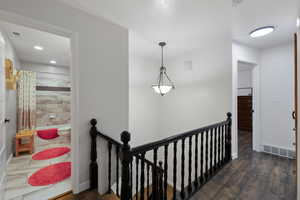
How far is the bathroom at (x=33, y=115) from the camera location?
76.4 inches

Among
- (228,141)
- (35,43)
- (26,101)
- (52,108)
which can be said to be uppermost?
(35,43)

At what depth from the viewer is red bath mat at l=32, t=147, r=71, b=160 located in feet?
9.78

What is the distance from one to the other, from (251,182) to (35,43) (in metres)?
4.54

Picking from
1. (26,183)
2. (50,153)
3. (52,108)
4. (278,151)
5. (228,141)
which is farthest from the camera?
Result: (52,108)

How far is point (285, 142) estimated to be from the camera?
2.90 metres

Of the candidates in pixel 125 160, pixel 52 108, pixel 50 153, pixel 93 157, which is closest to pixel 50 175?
pixel 93 157

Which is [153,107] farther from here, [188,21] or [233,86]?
[188,21]

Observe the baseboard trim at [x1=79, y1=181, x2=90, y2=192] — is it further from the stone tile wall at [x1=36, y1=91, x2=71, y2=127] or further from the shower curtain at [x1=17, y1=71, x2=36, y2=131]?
the stone tile wall at [x1=36, y1=91, x2=71, y2=127]

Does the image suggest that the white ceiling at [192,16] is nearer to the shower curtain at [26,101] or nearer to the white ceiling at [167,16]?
the white ceiling at [167,16]

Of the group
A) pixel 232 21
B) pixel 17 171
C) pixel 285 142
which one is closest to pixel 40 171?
pixel 17 171

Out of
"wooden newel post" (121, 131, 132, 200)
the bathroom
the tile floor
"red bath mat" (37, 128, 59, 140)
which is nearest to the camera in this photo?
"wooden newel post" (121, 131, 132, 200)

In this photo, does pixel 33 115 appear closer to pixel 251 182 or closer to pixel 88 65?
pixel 88 65

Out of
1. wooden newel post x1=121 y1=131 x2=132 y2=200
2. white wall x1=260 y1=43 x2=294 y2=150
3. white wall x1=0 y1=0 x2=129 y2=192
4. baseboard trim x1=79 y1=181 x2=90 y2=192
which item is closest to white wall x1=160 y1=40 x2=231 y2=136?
white wall x1=260 y1=43 x2=294 y2=150

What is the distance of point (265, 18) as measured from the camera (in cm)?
196
